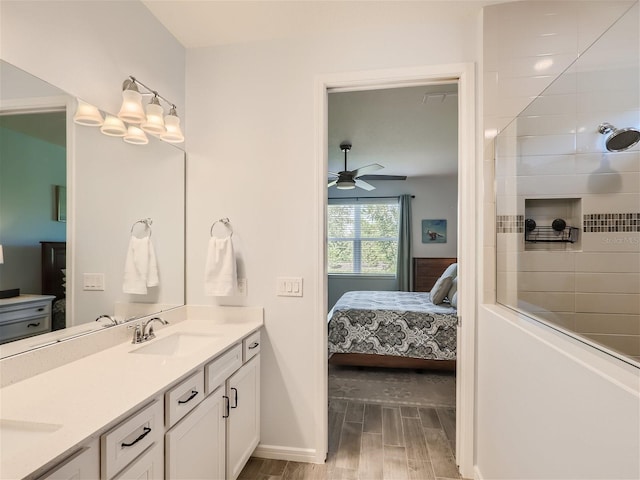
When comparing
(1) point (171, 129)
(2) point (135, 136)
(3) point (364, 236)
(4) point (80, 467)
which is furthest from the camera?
(3) point (364, 236)

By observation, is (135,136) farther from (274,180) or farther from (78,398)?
(78,398)

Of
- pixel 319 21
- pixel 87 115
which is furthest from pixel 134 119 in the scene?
pixel 319 21

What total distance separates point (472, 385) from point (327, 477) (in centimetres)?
98

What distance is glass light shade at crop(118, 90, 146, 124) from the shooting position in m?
1.57

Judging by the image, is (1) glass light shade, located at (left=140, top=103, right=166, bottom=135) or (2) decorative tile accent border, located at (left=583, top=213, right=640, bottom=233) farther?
(1) glass light shade, located at (left=140, top=103, right=166, bottom=135)

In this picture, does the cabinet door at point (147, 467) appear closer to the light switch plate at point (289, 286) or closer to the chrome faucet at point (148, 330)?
the chrome faucet at point (148, 330)

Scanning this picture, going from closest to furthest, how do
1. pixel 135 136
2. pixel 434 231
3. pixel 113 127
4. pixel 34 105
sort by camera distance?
pixel 34 105, pixel 113 127, pixel 135 136, pixel 434 231

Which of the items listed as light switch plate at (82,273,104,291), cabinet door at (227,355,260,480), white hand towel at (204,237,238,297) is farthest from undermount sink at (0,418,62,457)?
white hand towel at (204,237,238,297)

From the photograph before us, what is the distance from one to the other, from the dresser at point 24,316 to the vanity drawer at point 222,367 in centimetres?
66

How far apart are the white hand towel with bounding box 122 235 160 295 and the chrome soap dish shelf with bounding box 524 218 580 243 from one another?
6.62 ft

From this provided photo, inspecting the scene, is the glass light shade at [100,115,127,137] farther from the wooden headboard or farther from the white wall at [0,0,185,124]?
the wooden headboard

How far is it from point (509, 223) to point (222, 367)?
5.29 feet

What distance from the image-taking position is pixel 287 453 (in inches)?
78.9

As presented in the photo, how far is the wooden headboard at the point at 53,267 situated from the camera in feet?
4.19
